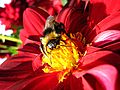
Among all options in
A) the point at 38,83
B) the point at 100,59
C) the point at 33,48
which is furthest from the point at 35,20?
the point at 100,59

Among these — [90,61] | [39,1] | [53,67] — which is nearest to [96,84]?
[90,61]

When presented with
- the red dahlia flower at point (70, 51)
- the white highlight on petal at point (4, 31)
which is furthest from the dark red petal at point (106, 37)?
the white highlight on petal at point (4, 31)

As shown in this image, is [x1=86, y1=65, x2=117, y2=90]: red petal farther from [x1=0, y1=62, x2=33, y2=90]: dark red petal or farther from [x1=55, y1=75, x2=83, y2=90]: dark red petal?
[x1=0, y1=62, x2=33, y2=90]: dark red petal

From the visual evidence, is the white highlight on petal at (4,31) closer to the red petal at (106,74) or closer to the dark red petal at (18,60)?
the dark red petal at (18,60)

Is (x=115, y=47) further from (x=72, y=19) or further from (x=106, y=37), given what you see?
(x=72, y=19)

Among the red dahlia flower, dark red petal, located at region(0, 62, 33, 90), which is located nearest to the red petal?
the red dahlia flower

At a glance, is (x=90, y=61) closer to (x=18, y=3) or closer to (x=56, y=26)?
(x=56, y=26)
